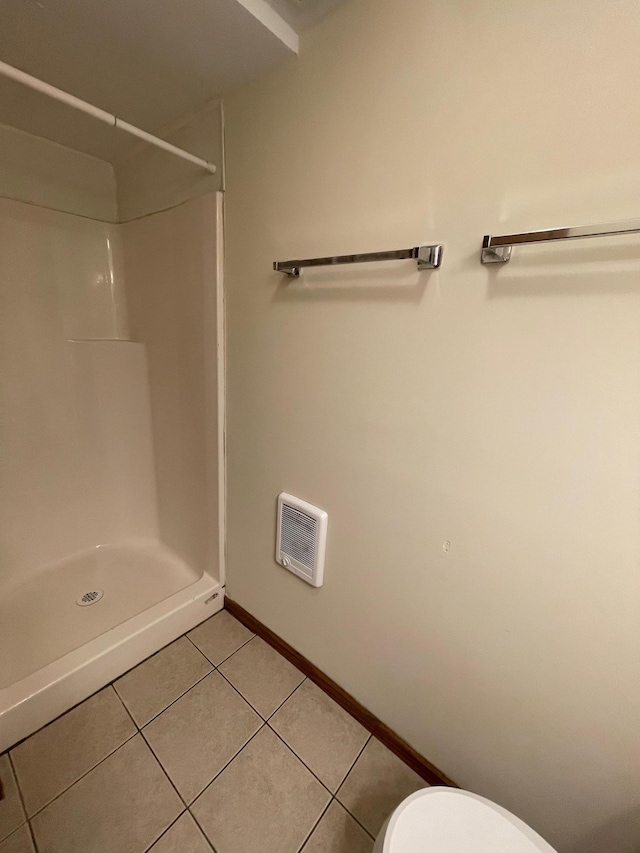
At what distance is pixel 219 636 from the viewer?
148cm

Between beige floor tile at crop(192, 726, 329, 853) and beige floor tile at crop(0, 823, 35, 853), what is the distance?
38 cm

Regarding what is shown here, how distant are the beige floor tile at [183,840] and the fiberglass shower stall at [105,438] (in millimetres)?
512

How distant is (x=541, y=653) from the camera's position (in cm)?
78

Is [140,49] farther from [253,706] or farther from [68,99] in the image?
[253,706]

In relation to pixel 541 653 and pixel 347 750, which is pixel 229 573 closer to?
pixel 347 750

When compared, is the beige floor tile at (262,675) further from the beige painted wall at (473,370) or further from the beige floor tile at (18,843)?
the beige floor tile at (18,843)

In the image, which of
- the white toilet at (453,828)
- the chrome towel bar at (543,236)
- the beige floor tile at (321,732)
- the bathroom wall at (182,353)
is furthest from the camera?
the bathroom wall at (182,353)

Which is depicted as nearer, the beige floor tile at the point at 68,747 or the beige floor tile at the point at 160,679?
the beige floor tile at the point at 68,747

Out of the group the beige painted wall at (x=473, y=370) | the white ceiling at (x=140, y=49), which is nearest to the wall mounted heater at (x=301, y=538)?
the beige painted wall at (x=473, y=370)

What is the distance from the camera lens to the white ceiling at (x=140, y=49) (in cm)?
85

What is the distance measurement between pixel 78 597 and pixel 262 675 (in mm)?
866

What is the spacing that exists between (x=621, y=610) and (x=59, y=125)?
2.18m

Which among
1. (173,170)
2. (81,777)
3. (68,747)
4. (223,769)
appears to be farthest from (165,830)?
(173,170)

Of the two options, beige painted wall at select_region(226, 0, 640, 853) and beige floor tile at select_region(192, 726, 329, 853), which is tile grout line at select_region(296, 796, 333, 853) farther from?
beige painted wall at select_region(226, 0, 640, 853)
